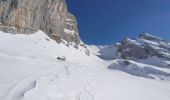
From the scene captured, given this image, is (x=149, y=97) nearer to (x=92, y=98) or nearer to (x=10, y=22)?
(x=92, y=98)

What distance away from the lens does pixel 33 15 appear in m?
61.1

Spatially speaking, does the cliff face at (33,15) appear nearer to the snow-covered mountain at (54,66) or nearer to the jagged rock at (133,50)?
the snow-covered mountain at (54,66)

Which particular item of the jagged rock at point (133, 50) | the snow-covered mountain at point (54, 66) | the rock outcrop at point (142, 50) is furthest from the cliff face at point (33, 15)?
the rock outcrop at point (142, 50)

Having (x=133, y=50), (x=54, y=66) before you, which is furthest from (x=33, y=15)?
(x=133, y=50)

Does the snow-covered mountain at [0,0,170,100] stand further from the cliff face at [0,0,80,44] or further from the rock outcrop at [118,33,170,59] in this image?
the rock outcrop at [118,33,170,59]

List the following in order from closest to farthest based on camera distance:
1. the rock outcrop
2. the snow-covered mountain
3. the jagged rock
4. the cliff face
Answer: the snow-covered mountain
the cliff face
the rock outcrop
the jagged rock

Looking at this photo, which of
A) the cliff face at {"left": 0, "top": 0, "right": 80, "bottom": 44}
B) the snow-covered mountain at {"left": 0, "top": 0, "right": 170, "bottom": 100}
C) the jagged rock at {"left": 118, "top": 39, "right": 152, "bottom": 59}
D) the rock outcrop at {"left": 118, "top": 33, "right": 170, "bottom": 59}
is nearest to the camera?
the snow-covered mountain at {"left": 0, "top": 0, "right": 170, "bottom": 100}

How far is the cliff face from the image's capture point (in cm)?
5191

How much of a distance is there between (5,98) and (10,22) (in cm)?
4468

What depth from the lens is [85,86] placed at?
13164 mm

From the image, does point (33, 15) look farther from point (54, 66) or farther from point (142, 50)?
point (142, 50)

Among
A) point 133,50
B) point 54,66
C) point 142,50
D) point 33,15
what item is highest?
point 133,50

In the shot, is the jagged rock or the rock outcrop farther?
the jagged rock

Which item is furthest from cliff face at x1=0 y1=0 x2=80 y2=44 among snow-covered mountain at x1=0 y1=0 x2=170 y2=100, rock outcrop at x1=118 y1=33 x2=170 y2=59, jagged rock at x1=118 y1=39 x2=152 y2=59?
rock outcrop at x1=118 y1=33 x2=170 y2=59
